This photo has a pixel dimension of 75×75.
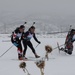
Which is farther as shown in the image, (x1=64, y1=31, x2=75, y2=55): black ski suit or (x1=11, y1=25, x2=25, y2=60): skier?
(x1=64, y1=31, x2=75, y2=55): black ski suit

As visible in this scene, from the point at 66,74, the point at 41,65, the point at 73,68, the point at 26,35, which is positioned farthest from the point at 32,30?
the point at 41,65

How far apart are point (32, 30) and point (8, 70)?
3620mm

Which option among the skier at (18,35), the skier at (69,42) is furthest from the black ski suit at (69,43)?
the skier at (18,35)

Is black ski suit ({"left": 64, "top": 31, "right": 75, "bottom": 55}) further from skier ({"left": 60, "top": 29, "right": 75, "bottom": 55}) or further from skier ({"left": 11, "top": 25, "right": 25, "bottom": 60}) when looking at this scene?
skier ({"left": 11, "top": 25, "right": 25, "bottom": 60})

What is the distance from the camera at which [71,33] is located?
15602 millimetres

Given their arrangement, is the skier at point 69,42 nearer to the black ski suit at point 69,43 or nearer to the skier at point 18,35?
the black ski suit at point 69,43

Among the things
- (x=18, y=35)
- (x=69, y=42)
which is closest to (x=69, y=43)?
(x=69, y=42)

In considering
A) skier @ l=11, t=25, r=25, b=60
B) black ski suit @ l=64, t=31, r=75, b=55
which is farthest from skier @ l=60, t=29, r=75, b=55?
skier @ l=11, t=25, r=25, b=60

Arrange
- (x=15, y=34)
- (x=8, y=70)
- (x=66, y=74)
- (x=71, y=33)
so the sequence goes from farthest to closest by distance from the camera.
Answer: (x=71, y=33) → (x=15, y=34) → (x=8, y=70) → (x=66, y=74)

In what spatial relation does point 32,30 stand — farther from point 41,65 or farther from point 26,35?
point 41,65

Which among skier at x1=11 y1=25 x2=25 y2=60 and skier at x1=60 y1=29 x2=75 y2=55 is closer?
skier at x1=11 y1=25 x2=25 y2=60

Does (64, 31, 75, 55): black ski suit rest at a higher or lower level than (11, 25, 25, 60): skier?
lower

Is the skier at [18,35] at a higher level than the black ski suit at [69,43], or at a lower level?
higher

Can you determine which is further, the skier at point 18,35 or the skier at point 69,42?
the skier at point 69,42
